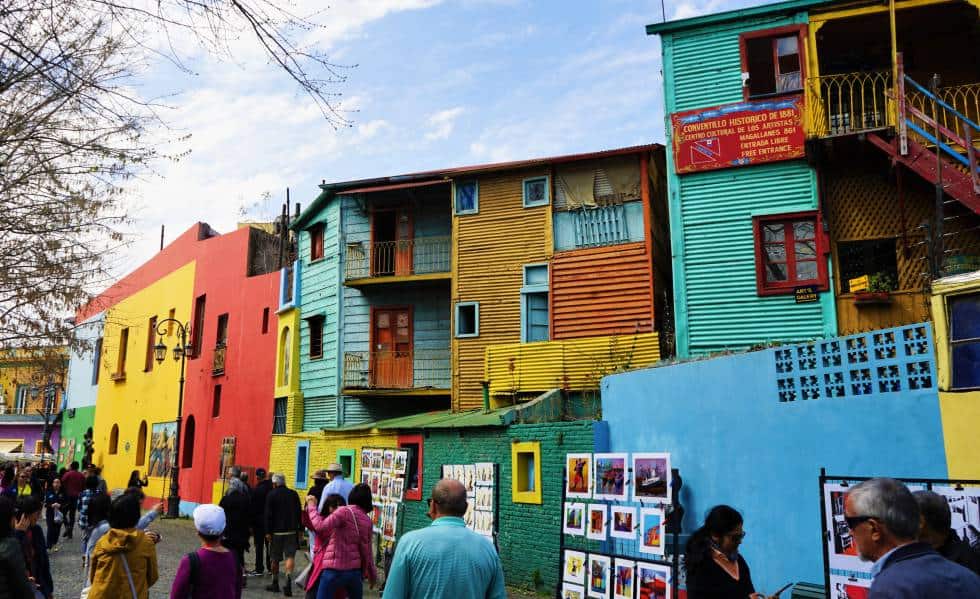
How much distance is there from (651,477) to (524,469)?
16.2 ft

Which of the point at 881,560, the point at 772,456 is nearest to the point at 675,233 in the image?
the point at 772,456

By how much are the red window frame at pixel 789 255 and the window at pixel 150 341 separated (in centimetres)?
2687

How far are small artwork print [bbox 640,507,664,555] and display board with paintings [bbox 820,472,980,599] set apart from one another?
2.57m

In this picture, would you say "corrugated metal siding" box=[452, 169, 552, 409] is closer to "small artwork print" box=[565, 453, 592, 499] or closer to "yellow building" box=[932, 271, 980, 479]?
"small artwork print" box=[565, 453, 592, 499]

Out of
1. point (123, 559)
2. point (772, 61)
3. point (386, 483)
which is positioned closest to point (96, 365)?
point (386, 483)

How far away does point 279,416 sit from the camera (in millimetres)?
25828

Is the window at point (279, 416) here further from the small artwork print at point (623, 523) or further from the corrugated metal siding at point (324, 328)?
the small artwork print at point (623, 523)

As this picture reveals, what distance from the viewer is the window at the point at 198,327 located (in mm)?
30812

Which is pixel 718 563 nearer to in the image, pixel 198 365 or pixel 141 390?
pixel 198 365

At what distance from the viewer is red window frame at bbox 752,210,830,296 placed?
1498cm

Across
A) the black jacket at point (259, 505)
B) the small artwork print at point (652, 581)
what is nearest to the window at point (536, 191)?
the black jacket at point (259, 505)

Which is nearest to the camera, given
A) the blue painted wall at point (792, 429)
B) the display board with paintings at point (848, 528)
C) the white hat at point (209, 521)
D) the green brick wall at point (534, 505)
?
the white hat at point (209, 521)

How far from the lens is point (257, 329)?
2727 centimetres

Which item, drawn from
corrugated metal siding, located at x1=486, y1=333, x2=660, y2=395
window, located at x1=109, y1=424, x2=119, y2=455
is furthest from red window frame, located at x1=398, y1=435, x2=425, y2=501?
window, located at x1=109, y1=424, x2=119, y2=455
